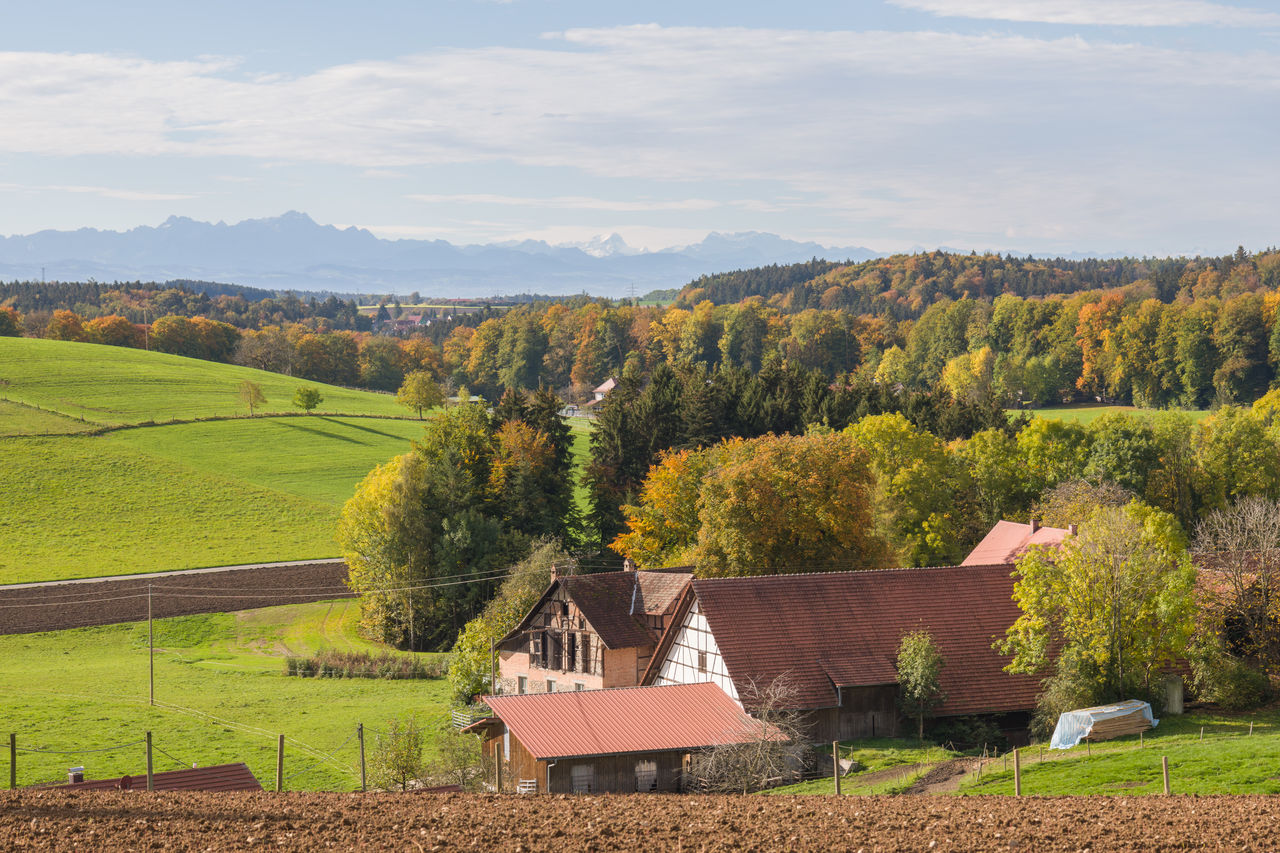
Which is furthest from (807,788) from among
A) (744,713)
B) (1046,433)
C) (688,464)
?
(1046,433)

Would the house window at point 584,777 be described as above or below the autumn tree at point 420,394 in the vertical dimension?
below

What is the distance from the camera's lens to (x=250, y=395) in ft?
386

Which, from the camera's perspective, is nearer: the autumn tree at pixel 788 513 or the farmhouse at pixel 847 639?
the farmhouse at pixel 847 639

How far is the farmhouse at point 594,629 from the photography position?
153ft

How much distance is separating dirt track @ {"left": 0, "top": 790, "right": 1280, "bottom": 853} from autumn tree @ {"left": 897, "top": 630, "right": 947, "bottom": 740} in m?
15.4

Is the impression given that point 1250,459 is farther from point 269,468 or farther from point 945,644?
point 269,468

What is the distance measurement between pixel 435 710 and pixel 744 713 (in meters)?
14.8

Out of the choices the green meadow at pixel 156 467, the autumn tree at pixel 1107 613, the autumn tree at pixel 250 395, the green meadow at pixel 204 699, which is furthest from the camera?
the autumn tree at pixel 250 395

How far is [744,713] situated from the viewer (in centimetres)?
3484

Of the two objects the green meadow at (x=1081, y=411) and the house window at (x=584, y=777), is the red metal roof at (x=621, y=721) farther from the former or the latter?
the green meadow at (x=1081, y=411)

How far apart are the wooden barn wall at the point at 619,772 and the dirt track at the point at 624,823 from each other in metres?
11.1

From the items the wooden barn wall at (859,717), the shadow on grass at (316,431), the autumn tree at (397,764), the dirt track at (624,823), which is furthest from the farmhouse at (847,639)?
the shadow on grass at (316,431)

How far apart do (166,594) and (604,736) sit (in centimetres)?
4081

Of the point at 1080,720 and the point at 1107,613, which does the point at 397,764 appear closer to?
the point at 1080,720
